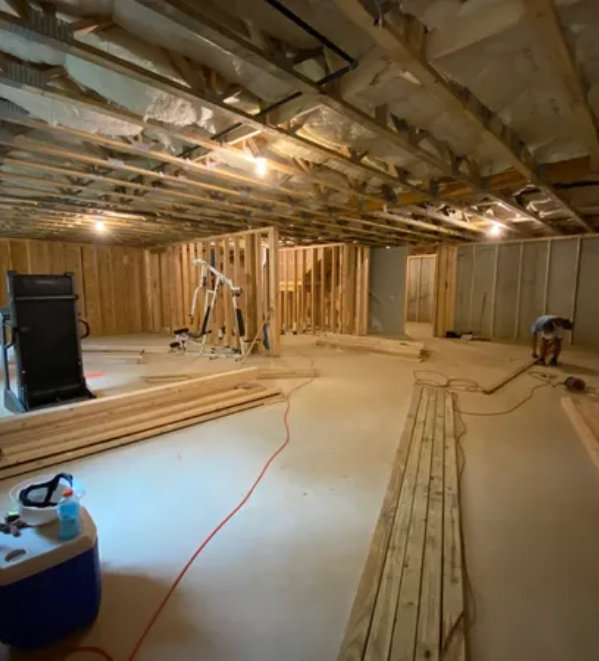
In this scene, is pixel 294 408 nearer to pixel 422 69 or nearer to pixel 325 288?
pixel 422 69

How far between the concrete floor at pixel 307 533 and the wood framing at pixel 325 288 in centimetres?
579

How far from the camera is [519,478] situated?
2.42 metres

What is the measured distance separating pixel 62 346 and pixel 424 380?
430cm

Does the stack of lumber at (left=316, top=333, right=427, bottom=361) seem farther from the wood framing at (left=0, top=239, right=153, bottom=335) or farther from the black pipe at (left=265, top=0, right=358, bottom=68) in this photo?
the wood framing at (left=0, top=239, right=153, bottom=335)

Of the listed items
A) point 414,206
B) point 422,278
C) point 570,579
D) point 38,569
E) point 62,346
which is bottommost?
point 570,579

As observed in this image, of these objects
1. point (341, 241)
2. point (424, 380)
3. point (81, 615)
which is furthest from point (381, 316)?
point (81, 615)

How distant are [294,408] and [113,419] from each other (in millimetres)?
1689

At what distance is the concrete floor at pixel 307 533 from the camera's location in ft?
4.41

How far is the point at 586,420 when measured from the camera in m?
3.29

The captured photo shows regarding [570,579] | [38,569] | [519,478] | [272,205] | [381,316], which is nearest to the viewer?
[38,569]

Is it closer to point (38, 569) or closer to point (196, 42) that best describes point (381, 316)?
point (196, 42)

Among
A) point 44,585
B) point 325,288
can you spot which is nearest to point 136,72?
point 44,585

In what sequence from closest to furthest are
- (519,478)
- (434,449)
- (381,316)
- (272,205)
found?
(519,478), (434,449), (272,205), (381,316)

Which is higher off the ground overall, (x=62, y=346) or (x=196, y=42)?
(x=196, y=42)
